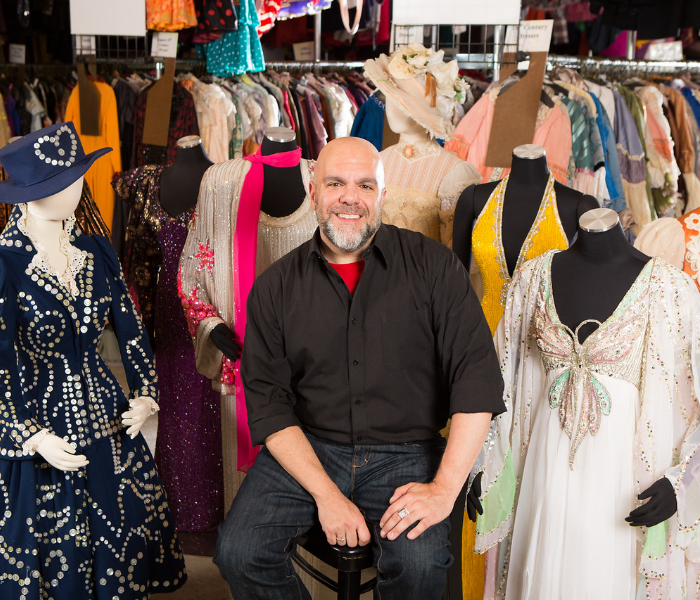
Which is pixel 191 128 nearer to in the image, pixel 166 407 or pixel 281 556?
pixel 166 407

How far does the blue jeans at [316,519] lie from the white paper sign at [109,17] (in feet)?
8.16

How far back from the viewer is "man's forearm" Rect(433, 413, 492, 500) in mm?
1932

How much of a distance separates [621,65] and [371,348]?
4329 millimetres

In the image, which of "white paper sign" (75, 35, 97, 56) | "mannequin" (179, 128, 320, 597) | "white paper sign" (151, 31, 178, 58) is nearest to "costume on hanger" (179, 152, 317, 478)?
"mannequin" (179, 128, 320, 597)

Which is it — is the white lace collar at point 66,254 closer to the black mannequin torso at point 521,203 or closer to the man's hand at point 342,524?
the man's hand at point 342,524

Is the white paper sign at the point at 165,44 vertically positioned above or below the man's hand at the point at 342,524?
above

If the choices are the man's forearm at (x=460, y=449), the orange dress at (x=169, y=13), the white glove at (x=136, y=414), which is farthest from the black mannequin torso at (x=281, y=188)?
the orange dress at (x=169, y=13)

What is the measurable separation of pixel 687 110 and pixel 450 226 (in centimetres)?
320

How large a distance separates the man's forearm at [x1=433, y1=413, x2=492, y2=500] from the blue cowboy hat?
1198mm

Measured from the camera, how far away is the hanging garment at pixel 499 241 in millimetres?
2518

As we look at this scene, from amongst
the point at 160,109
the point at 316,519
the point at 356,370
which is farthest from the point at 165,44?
the point at 316,519

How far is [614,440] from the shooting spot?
2.06m

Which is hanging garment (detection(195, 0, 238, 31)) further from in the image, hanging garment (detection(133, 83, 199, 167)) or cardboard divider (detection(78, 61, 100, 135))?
cardboard divider (detection(78, 61, 100, 135))

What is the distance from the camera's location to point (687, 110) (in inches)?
204
